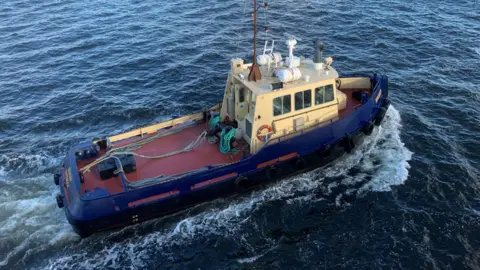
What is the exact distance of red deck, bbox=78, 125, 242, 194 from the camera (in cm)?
1229

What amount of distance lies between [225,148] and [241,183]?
1296 mm

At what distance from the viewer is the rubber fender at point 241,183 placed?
41.8ft

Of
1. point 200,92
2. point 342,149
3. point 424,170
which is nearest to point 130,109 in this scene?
point 200,92

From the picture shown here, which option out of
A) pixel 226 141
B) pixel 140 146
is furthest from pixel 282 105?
pixel 140 146

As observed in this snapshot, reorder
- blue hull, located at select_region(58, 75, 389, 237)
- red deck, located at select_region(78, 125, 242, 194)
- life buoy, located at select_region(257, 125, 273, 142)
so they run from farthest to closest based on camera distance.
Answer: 1. life buoy, located at select_region(257, 125, 273, 142)
2. red deck, located at select_region(78, 125, 242, 194)
3. blue hull, located at select_region(58, 75, 389, 237)

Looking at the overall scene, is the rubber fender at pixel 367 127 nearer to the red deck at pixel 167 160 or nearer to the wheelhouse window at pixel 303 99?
the wheelhouse window at pixel 303 99

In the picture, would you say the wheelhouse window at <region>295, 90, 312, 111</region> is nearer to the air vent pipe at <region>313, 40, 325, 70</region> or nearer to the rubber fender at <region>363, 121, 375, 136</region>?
the air vent pipe at <region>313, 40, 325, 70</region>

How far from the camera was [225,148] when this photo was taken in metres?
13.3

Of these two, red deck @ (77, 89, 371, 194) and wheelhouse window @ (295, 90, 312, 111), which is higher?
wheelhouse window @ (295, 90, 312, 111)

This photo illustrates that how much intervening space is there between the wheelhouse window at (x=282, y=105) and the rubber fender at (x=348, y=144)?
2.45 meters

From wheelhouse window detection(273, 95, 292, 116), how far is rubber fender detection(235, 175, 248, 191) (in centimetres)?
230

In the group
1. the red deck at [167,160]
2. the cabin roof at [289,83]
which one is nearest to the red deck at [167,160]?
the red deck at [167,160]

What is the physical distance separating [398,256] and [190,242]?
5.88m

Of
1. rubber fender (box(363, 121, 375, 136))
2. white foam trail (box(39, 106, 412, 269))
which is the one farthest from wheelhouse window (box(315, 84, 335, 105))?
white foam trail (box(39, 106, 412, 269))
